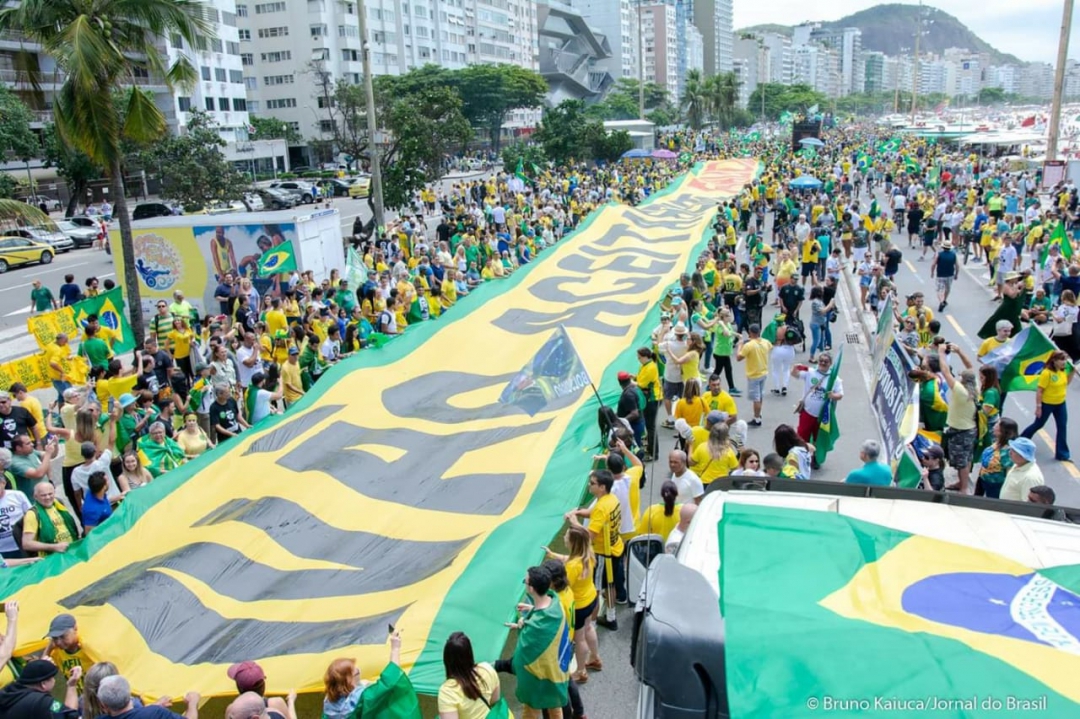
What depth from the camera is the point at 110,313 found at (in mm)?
15242

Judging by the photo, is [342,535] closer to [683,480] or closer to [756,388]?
[683,480]

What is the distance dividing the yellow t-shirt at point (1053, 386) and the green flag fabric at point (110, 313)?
45.6 ft

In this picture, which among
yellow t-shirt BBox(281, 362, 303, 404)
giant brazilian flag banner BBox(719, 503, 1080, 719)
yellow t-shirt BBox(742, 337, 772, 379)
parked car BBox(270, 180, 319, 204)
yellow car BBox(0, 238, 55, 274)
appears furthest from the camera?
parked car BBox(270, 180, 319, 204)

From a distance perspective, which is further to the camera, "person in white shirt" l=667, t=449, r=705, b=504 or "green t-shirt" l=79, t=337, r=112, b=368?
"green t-shirt" l=79, t=337, r=112, b=368

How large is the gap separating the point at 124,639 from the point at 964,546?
16.1 ft

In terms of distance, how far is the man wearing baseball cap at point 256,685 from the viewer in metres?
4.59

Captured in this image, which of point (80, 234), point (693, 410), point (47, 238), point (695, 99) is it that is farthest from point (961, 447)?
point (695, 99)

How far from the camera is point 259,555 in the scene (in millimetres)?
6367

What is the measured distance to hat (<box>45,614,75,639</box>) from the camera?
5.21 metres

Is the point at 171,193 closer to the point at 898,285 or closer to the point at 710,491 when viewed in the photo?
the point at 898,285

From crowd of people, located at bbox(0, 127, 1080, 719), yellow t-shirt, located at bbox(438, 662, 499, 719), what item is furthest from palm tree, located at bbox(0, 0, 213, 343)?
yellow t-shirt, located at bbox(438, 662, 499, 719)

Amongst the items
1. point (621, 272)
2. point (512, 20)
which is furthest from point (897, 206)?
point (512, 20)

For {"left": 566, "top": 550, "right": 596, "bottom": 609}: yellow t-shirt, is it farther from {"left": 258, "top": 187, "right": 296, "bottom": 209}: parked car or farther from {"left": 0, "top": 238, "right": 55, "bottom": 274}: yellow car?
{"left": 258, "top": 187, "right": 296, "bottom": 209}: parked car

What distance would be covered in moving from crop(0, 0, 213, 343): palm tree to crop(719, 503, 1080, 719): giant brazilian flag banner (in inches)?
545
